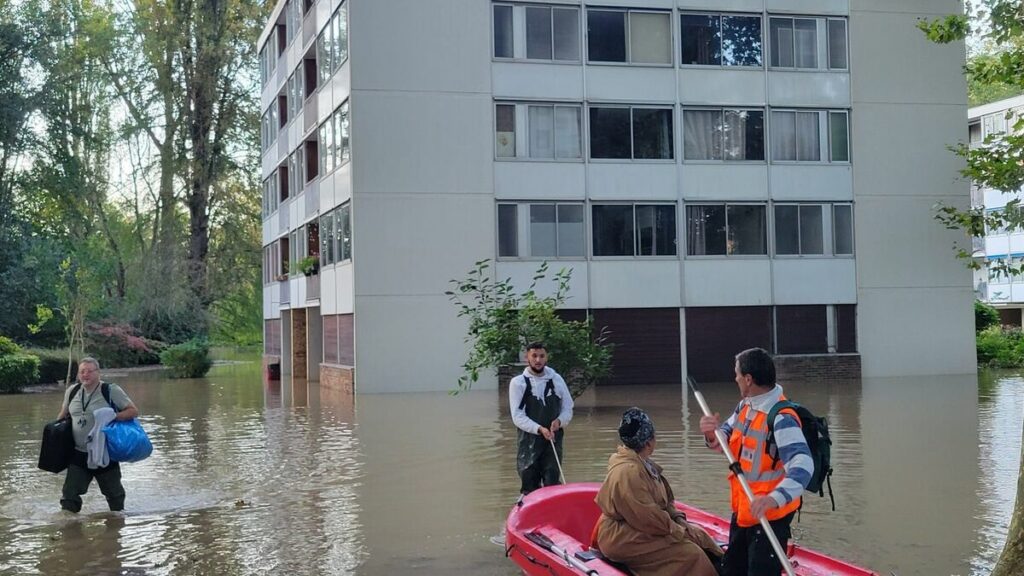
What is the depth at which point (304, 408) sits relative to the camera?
2580 cm

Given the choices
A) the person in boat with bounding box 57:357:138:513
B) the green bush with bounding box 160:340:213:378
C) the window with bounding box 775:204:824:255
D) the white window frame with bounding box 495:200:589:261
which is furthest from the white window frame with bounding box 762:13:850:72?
the person in boat with bounding box 57:357:138:513

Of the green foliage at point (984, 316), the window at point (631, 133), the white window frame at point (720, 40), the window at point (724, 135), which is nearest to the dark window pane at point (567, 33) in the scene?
the window at point (631, 133)

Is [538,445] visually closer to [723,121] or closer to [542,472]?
[542,472]

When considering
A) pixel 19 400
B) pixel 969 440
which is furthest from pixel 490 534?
pixel 19 400

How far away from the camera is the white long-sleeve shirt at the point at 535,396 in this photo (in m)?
9.84

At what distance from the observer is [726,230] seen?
31219 mm

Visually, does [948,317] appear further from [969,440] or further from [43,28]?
[43,28]

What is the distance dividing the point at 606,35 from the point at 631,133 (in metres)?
2.69

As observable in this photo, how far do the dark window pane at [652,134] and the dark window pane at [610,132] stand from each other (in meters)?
0.26

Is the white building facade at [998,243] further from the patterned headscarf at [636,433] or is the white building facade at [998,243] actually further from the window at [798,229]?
the patterned headscarf at [636,433]

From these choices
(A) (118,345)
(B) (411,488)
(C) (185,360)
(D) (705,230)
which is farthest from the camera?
(A) (118,345)

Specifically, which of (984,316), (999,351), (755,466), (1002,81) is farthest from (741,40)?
(755,466)

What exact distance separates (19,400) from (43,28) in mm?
15372

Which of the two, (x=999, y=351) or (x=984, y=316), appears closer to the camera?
(x=999, y=351)
